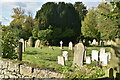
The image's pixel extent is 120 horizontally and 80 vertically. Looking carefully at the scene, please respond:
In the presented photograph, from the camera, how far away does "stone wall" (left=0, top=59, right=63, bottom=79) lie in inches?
177

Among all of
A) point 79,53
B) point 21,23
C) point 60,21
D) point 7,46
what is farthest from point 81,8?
point 79,53

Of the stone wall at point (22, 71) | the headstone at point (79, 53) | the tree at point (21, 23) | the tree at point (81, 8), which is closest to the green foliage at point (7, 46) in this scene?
the stone wall at point (22, 71)

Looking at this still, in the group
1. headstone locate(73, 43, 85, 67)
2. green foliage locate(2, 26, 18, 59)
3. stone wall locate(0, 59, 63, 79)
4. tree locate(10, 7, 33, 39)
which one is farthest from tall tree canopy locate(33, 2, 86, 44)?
stone wall locate(0, 59, 63, 79)

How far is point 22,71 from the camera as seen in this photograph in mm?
5352

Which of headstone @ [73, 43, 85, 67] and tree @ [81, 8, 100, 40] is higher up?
tree @ [81, 8, 100, 40]

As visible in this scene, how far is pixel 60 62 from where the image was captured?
8625 mm

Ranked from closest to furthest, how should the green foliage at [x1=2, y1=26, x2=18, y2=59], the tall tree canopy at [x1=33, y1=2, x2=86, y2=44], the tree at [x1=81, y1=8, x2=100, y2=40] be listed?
1. the green foliage at [x1=2, y1=26, x2=18, y2=59]
2. the tree at [x1=81, y1=8, x2=100, y2=40]
3. the tall tree canopy at [x1=33, y1=2, x2=86, y2=44]

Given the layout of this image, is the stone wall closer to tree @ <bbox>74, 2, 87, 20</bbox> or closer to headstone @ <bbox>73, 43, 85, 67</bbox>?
headstone @ <bbox>73, 43, 85, 67</bbox>

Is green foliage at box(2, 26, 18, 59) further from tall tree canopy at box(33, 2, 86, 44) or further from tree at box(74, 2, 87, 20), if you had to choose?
tree at box(74, 2, 87, 20)

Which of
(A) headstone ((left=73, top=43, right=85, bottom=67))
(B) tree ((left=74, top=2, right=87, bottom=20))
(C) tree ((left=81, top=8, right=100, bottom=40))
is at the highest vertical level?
(B) tree ((left=74, top=2, right=87, bottom=20))

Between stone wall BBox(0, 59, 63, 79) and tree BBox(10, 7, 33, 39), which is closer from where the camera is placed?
stone wall BBox(0, 59, 63, 79)

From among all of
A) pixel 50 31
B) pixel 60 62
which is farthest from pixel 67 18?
pixel 60 62

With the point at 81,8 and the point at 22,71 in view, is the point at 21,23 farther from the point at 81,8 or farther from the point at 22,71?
the point at 22,71

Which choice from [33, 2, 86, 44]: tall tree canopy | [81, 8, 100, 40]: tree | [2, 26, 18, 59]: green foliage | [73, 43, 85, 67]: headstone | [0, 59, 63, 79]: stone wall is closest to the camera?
[0, 59, 63, 79]: stone wall
